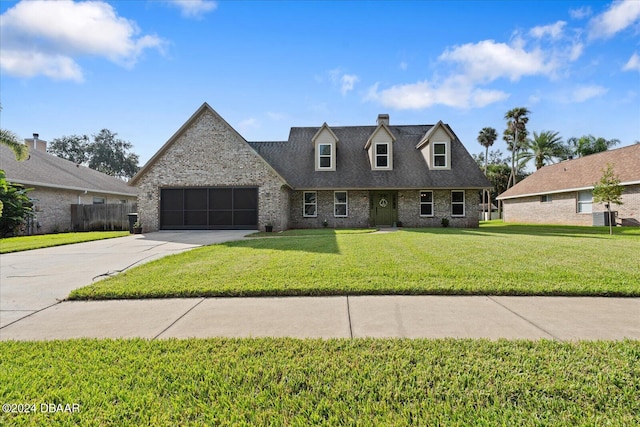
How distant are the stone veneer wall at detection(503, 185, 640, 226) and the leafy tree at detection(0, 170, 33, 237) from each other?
34.0m

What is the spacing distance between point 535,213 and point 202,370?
29.7 m

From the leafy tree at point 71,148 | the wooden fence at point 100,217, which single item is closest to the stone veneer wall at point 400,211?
the wooden fence at point 100,217

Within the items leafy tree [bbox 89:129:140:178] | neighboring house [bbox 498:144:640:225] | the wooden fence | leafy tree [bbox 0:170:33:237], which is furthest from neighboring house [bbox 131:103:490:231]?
leafy tree [bbox 89:129:140:178]

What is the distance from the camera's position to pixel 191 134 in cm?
1611

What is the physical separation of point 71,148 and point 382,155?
5194 cm

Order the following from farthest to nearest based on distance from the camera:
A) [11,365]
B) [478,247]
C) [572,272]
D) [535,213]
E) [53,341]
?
1. [535,213]
2. [478,247]
3. [572,272]
4. [53,341]
5. [11,365]

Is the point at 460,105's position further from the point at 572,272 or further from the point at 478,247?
the point at 572,272

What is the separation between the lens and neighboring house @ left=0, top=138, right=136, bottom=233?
16.5 m

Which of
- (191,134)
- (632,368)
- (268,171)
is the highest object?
(191,134)

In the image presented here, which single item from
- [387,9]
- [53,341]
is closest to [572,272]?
[53,341]

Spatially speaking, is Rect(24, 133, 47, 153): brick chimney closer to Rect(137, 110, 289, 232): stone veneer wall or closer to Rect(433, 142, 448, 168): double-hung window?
Rect(137, 110, 289, 232): stone veneer wall

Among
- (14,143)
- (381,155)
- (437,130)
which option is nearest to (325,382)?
(14,143)

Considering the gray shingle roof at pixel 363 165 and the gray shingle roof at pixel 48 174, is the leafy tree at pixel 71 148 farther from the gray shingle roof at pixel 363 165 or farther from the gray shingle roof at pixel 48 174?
the gray shingle roof at pixel 363 165

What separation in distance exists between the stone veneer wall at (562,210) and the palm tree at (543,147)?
16714 mm
